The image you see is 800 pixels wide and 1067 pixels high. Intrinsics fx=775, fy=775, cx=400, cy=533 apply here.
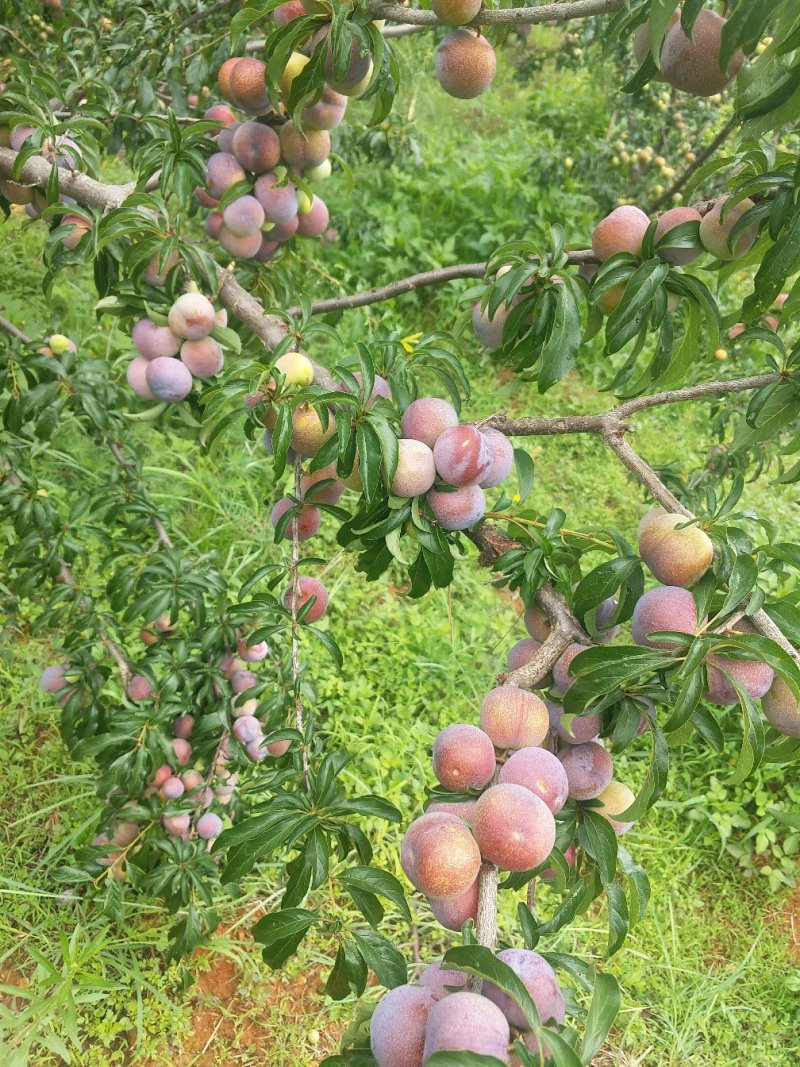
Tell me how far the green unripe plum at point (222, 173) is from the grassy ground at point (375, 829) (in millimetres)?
498

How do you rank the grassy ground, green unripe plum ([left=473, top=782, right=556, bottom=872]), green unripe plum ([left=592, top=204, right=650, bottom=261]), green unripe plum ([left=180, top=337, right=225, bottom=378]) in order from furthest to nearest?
the grassy ground
green unripe plum ([left=180, top=337, right=225, bottom=378])
green unripe plum ([left=592, top=204, right=650, bottom=261])
green unripe plum ([left=473, top=782, right=556, bottom=872])

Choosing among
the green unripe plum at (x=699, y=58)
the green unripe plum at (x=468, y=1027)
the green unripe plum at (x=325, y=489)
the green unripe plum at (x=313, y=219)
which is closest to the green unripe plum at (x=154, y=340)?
the green unripe plum at (x=325, y=489)

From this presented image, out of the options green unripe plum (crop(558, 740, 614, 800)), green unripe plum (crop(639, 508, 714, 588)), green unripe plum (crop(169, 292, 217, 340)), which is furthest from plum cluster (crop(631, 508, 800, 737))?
green unripe plum (crop(169, 292, 217, 340))

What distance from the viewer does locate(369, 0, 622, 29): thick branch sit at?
31.3 inches

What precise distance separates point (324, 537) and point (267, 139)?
6.61 feet

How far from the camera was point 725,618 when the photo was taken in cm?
74

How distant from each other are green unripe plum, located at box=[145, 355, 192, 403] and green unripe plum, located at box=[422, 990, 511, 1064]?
0.95 meters

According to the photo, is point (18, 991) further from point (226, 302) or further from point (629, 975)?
point (629, 975)

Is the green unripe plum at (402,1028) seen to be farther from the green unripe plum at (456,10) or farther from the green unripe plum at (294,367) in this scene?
the green unripe plum at (456,10)

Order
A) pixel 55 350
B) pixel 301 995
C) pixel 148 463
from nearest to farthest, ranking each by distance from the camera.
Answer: pixel 55 350 < pixel 301 995 < pixel 148 463

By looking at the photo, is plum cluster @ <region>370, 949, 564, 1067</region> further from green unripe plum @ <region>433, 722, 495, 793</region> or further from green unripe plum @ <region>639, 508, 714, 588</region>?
green unripe plum @ <region>639, 508, 714, 588</region>

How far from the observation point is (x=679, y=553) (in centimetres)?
77

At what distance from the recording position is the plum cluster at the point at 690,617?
723mm

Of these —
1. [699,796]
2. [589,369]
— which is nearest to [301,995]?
[699,796]
